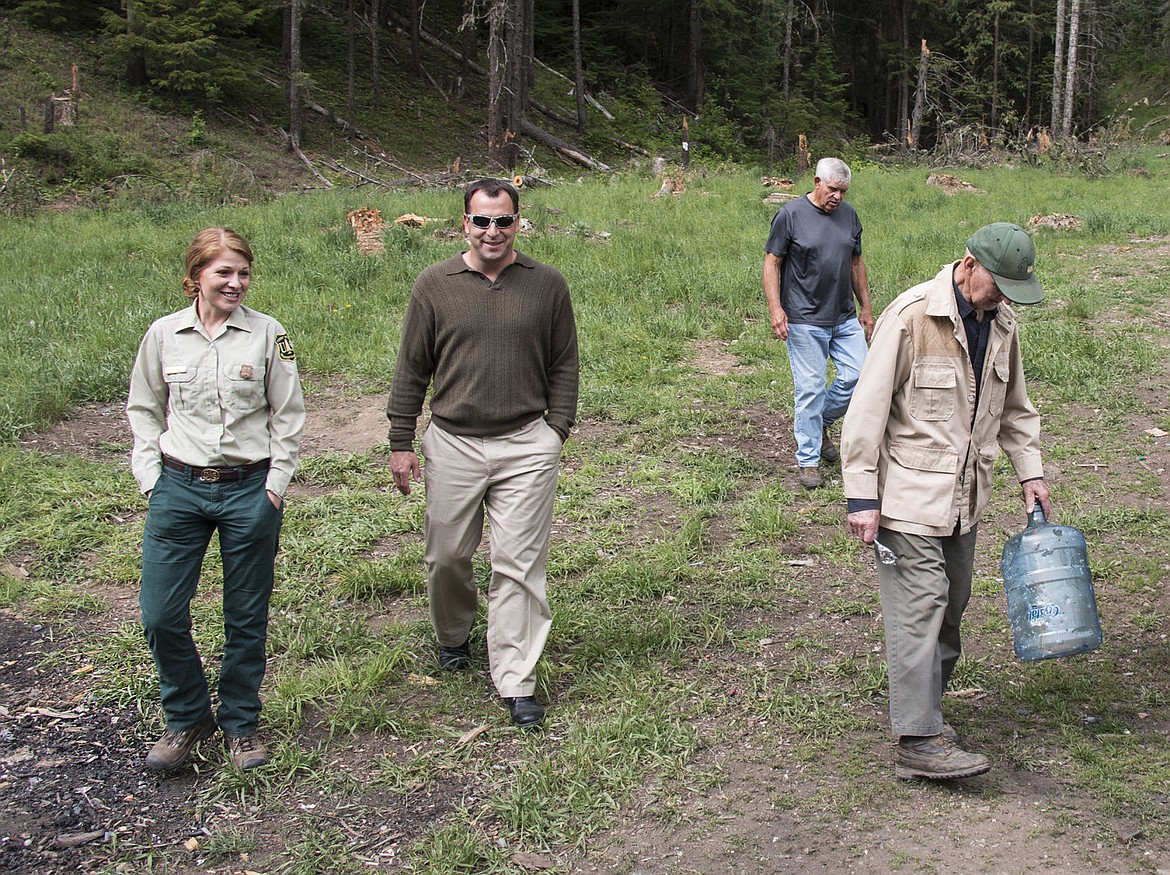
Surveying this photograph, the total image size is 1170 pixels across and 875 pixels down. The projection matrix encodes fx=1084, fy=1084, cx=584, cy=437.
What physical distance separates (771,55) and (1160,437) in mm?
34024

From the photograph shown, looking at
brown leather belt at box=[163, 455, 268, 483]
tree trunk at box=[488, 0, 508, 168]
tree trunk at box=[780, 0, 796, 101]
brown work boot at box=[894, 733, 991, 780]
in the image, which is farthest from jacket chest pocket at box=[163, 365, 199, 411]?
tree trunk at box=[780, 0, 796, 101]

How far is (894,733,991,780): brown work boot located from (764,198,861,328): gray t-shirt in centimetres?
349

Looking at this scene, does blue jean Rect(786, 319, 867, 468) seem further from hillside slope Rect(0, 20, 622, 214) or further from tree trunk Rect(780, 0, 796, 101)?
tree trunk Rect(780, 0, 796, 101)

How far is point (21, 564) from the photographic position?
243 inches

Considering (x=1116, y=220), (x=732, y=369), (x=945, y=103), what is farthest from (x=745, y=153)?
(x=732, y=369)

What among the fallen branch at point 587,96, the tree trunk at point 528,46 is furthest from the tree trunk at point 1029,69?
the tree trunk at point 528,46

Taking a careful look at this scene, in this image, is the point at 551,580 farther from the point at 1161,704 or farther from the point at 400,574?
the point at 1161,704

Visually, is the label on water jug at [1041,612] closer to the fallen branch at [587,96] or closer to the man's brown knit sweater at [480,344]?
the man's brown knit sweater at [480,344]

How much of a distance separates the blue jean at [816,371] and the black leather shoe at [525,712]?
324 cm

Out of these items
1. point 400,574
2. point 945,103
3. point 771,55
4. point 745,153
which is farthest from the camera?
point 945,103

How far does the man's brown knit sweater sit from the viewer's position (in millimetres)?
4473

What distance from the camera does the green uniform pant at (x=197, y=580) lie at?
4043mm

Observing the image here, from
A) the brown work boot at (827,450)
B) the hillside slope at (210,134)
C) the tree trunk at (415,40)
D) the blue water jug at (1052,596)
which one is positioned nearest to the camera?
the blue water jug at (1052,596)

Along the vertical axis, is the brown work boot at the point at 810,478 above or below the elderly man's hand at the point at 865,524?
below
